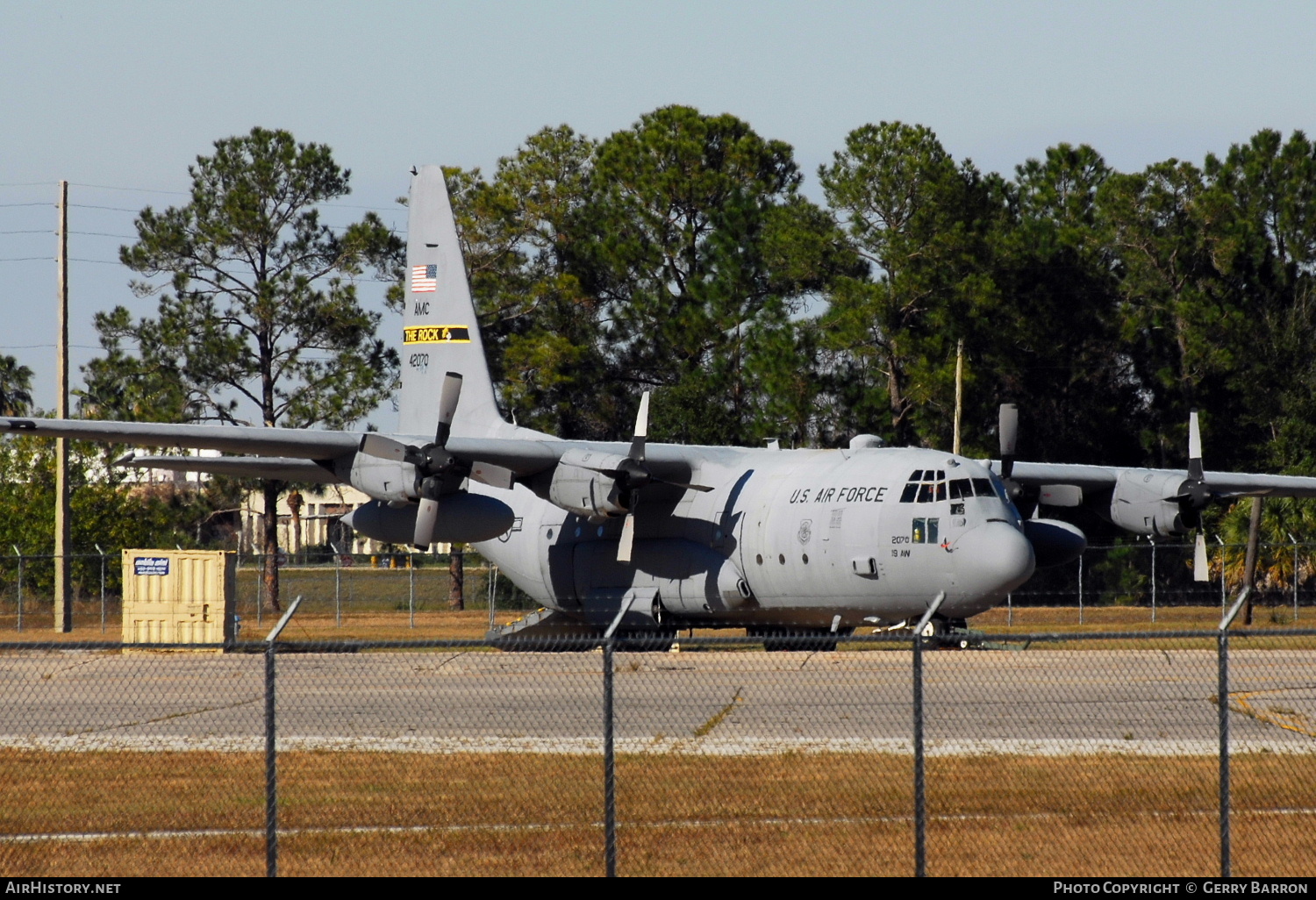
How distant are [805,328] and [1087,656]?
104ft

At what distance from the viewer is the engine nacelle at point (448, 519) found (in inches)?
1027

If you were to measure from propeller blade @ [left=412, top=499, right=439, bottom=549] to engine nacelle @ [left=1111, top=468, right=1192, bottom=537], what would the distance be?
1299 centimetres

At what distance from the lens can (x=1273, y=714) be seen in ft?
57.4

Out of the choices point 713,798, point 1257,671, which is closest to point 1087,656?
point 1257,671

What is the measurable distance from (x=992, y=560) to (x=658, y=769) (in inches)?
413

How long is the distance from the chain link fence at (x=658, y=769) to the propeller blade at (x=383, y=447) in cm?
570

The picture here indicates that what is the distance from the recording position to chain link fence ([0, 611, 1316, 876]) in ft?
34.3

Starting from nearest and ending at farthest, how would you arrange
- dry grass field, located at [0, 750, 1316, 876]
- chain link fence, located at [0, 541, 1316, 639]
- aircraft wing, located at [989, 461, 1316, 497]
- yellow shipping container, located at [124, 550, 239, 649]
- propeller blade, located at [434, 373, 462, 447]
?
dry grass field, located at [0, 750, 1316, 876] < propeller blade, located at [434, 373, 462, 447] < aircraft wing, located at [989, 461, 1316, 497] < yellow shipping container, located at [124, 550, 239, 649] < chain link fence, located at [0, 541, 1316, 639]

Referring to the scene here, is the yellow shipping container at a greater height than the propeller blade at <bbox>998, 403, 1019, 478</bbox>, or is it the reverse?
the propeller blade at <bbox>998, 403, 1019, 478</bbox>

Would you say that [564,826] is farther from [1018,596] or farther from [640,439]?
[1018,596]

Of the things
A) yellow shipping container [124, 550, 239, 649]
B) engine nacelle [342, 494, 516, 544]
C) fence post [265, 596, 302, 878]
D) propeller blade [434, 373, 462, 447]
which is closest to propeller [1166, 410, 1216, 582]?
engine nacelle [342, 494, 516, 544]

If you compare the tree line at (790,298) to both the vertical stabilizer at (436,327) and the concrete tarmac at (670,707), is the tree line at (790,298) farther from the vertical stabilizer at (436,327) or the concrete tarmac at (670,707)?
the concrete tarmac at (670,707)

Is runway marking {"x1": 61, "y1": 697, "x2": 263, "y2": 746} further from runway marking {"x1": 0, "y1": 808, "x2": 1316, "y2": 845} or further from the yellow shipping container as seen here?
the yellow shipping container

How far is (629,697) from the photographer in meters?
17.4
